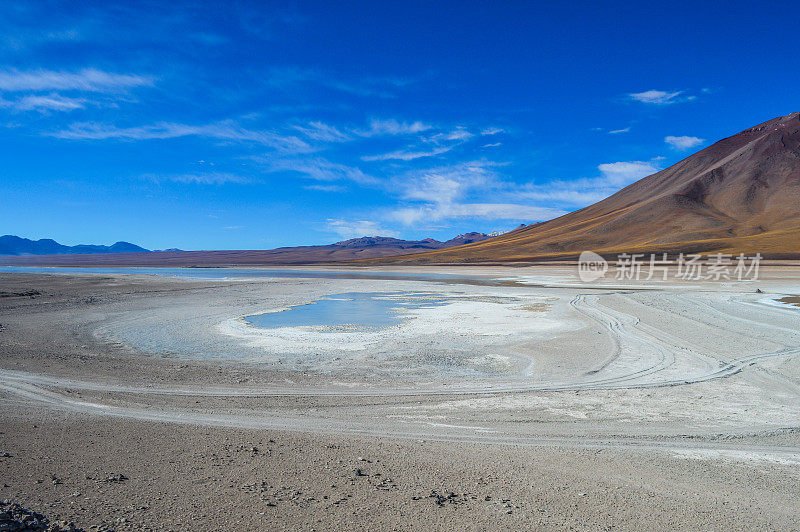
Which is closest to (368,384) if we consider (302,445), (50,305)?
(302,445)

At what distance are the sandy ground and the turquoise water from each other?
12.1 ft

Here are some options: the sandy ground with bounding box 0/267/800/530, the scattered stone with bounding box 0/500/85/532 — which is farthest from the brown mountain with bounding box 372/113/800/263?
the scattered stone with bounding box 0/500/85/532

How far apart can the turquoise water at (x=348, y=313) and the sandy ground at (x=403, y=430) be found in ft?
12.1

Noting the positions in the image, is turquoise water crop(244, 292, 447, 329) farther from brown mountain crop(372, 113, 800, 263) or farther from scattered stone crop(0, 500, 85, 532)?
brown mountain crop(372, 113, 800, 263)

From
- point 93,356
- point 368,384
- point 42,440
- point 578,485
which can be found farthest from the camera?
point 93,356

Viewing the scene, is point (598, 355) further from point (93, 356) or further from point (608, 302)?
point (608, 302)

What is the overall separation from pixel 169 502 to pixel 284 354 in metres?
9.15

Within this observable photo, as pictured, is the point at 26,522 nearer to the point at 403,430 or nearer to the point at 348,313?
the point at 403,430

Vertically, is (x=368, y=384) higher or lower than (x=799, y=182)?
lower

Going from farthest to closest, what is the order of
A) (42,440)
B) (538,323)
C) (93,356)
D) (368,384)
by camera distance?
(538,323), (93,356), (368,384), (42,440)

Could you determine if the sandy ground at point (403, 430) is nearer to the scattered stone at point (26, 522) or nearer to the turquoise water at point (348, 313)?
the scattered stone at point (26, 522)

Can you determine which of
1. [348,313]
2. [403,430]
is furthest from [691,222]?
[403,430]

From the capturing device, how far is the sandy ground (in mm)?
4570

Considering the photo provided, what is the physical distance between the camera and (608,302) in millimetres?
28453
